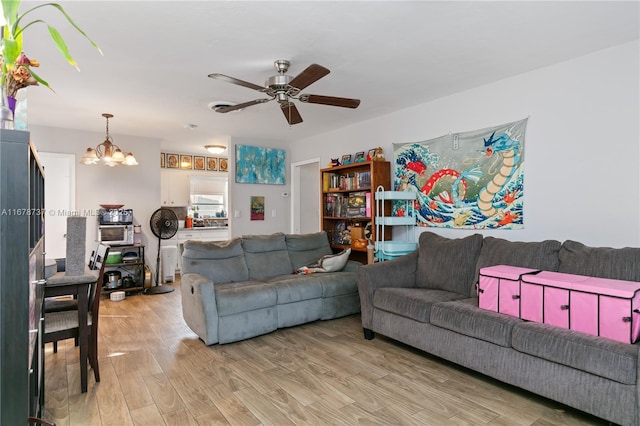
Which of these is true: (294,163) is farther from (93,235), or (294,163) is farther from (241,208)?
(93,235)

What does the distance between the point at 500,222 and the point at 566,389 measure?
165cm

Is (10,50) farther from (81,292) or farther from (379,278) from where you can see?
(379,278)

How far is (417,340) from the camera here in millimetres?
2877

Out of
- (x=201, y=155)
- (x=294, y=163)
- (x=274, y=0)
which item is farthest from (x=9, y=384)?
(x=201, y=155)

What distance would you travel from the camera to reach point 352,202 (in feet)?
15.3

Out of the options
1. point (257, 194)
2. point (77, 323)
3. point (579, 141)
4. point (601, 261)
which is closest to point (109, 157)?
point (257, 194)

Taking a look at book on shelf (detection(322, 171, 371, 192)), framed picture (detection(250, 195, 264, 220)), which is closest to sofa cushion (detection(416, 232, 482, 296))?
book on shelf (detection(322, 171, 371, 192))

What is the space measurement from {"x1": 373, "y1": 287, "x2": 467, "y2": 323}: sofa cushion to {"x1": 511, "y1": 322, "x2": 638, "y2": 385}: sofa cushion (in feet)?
2.23

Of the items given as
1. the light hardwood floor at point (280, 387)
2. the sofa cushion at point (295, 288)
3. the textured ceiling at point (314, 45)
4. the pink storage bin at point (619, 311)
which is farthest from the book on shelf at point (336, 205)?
the pink storage bin at point (619, 311)

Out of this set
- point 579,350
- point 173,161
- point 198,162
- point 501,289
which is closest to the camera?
point 579,350

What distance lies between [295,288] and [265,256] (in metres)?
A: 0.70

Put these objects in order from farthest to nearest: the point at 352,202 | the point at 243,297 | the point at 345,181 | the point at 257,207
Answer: the point at 257,207 < the point at 345,181 < the point at 352,202 < the point at 243,297

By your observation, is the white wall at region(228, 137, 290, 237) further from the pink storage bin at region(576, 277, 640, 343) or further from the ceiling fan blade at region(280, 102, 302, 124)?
the pink storage bin at region(576, 277, 640, 343)

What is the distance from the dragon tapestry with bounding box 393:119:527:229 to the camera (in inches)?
130
